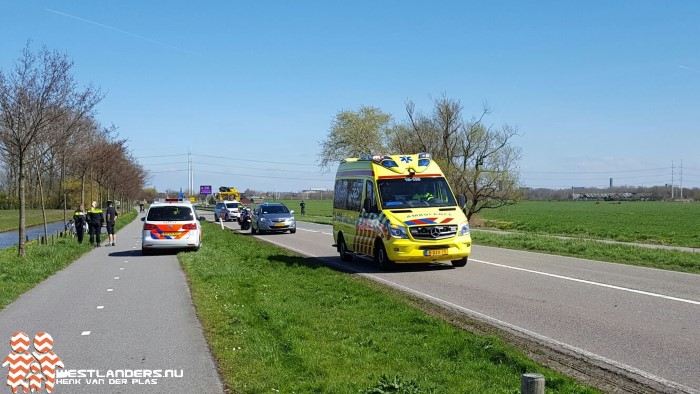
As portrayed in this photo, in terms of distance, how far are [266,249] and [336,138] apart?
47.7m

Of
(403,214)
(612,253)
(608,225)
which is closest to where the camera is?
(403,214)

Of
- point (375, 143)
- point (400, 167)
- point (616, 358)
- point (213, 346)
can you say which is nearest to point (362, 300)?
point (213, 346)

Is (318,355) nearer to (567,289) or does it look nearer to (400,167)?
(567,289)

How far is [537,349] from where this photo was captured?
7652 mm

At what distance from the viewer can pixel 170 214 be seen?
22.6m

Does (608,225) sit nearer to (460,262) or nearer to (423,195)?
(460,262)

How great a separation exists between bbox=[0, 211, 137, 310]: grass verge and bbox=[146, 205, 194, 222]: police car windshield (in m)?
2.70

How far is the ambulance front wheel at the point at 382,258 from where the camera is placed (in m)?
15.9

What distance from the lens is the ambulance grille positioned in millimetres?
15297

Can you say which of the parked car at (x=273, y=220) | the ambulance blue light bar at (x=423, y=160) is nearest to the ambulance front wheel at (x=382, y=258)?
the ambulance blue light bar at (x=423, y=160)

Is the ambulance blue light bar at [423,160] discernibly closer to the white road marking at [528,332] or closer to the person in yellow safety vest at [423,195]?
the person in yellow safety vest at [423,195]

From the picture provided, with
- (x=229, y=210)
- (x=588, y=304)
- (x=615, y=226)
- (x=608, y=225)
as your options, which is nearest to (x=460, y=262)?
(x=588, y=304)

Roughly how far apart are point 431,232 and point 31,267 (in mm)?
9456

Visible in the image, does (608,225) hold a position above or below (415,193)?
below
